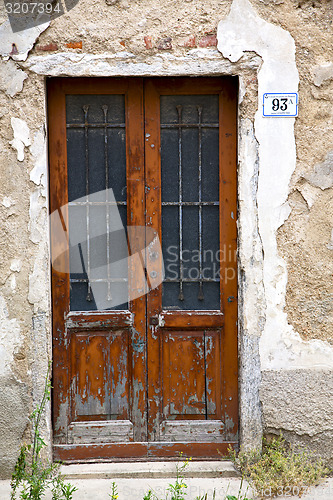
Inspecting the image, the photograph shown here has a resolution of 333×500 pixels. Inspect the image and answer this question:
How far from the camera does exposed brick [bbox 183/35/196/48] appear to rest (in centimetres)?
308

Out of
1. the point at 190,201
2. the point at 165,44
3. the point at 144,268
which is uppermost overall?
the point at 165,44

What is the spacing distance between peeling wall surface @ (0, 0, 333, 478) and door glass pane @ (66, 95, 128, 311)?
0.21m

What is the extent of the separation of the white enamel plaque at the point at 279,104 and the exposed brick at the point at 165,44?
65 cm

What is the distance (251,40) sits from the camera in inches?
121

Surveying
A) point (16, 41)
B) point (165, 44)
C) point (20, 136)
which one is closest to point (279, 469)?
point (20, 136)

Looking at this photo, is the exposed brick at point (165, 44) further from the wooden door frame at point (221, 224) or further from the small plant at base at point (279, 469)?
the small plant at base at point (279, 469)

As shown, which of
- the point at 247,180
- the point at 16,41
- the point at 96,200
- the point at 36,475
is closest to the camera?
the point at 36,475

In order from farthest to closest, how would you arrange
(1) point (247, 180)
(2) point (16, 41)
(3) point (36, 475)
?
(1) point (247, 180) → (2) point (16, 41) → (3) point (36, 475)

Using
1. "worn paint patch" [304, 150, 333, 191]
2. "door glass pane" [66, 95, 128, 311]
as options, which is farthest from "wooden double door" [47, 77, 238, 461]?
"worn paint patch" [304, 150, 333, 191]

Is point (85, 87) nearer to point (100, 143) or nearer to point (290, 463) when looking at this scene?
point (100, 143)

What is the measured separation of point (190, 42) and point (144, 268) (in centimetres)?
141

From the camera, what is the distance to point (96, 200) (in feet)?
10.8

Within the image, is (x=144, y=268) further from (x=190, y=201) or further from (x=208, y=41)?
(x=208, y=41)

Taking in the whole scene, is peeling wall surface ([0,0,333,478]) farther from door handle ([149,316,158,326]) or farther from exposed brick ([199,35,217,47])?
door handle ([149,316,158,326])
